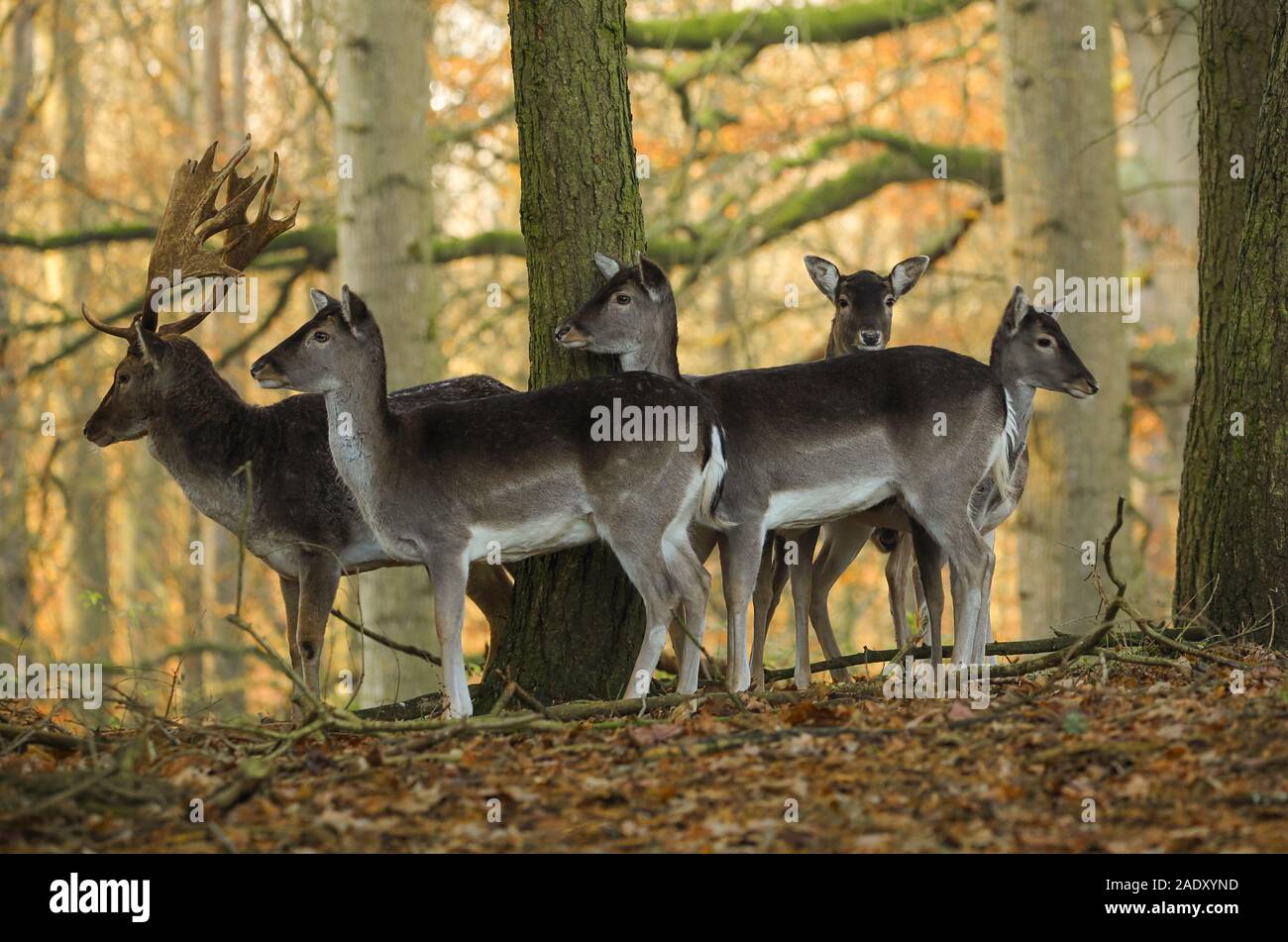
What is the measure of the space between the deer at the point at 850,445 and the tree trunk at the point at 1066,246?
561 centimetres

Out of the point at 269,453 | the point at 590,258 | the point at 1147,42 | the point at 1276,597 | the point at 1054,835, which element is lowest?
the point at 1054,835

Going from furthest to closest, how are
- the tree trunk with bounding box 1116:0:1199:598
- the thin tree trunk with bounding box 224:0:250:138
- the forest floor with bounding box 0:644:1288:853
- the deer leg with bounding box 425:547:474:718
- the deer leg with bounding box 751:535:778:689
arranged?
the thin tree trunk with bounding box 224:0:250:138 < the tree trunk with bounding box 1116:0:1199:598 < the deer leg with bounding box 751:535:778:689 < the deer leg with bounding box 425:547:474:718 < the forest floor with bounding box 0:644:1288:853

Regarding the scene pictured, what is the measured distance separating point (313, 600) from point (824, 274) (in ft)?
12.0

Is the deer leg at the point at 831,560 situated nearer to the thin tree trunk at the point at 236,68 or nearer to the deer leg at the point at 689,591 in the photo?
the deer leg at the point at 689,591

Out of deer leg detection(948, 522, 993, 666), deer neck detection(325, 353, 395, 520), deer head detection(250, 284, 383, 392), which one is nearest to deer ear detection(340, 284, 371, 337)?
deer head detection(250, 284, 383, 392)

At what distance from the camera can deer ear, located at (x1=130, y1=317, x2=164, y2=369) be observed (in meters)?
8.88

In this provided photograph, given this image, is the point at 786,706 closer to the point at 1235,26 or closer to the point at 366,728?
the point at 366,728

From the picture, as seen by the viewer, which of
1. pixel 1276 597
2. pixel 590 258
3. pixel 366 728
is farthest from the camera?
pixel 590 258

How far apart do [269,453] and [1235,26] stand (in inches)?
231

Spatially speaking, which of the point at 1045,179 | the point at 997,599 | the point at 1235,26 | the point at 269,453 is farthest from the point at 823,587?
the point at 997,599

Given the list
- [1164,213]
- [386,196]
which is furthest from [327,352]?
[1164,213]

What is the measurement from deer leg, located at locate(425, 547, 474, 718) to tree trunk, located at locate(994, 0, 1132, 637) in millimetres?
7208

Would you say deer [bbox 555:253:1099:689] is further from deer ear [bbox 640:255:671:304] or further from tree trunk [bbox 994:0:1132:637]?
tree trunk [bbox 994:0:1132:637]

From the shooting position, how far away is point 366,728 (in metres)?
6.22
